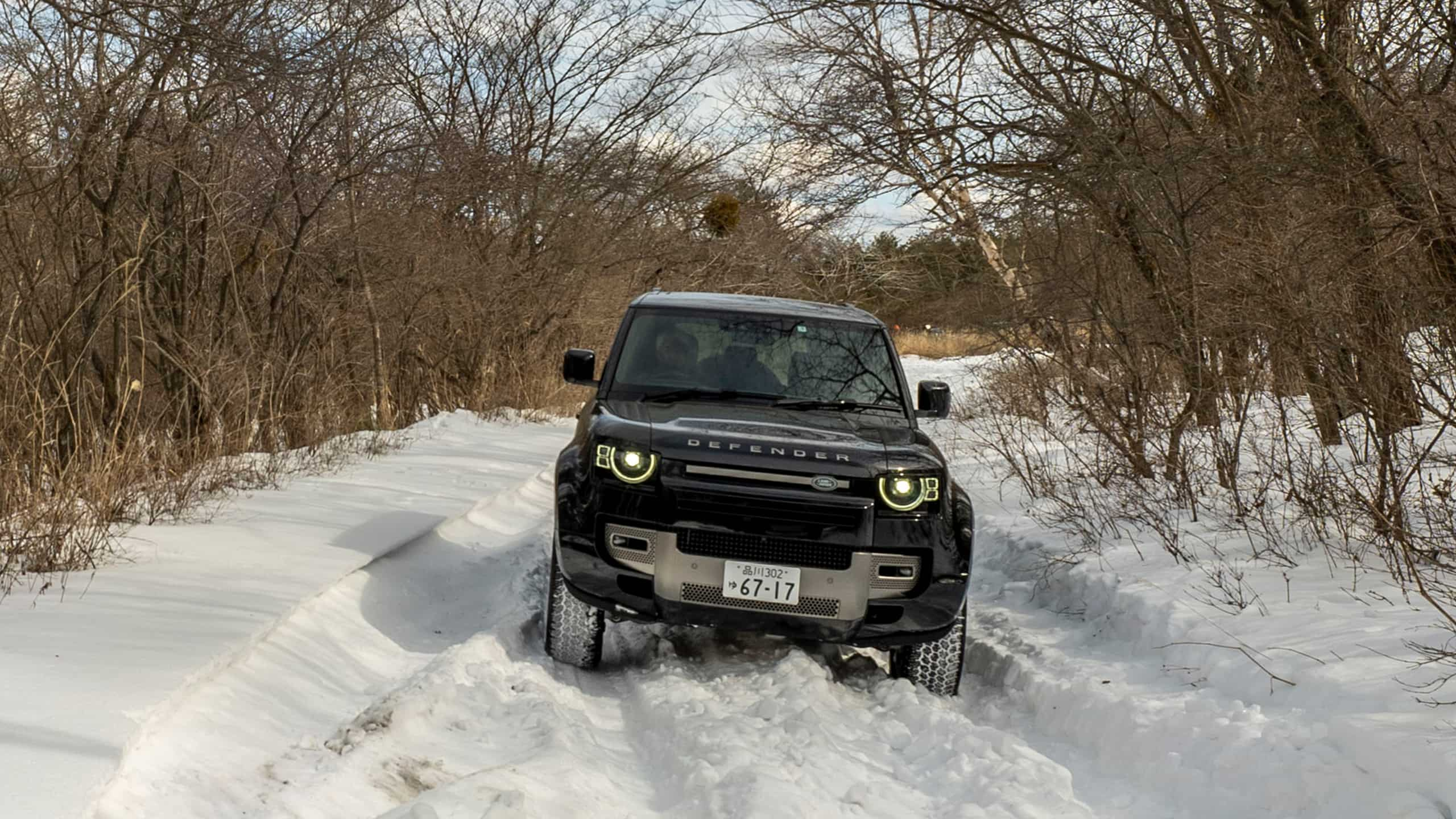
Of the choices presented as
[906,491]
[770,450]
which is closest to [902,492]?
[906,491]

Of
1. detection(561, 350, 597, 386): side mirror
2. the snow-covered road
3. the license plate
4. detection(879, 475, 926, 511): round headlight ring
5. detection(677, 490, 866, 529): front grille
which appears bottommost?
the snow-covered road

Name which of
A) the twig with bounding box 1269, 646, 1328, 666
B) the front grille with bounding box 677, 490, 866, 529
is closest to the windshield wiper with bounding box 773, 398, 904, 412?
the front grille with bounding box 677, 490, 866, 529

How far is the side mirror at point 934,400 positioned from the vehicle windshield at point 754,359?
0.43 feet

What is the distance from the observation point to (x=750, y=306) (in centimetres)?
695

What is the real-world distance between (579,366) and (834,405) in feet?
4.48

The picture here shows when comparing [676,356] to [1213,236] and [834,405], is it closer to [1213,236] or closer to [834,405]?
[834,405]

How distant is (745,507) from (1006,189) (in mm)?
6776

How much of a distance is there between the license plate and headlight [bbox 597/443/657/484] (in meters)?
0.52

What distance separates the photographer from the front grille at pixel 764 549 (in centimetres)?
522

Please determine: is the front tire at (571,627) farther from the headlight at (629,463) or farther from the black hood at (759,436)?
the black hood at (759,436)

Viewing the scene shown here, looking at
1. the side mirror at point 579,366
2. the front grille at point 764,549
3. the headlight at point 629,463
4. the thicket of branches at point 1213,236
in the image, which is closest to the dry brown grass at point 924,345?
the thicket of branches at point 1213,236

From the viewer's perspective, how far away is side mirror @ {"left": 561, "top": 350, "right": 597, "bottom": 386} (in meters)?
6.43

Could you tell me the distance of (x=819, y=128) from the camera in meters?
11.3

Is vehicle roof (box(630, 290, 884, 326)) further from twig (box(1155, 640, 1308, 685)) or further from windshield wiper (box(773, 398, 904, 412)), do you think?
twig (box(1155, 640, 1308, 685))
